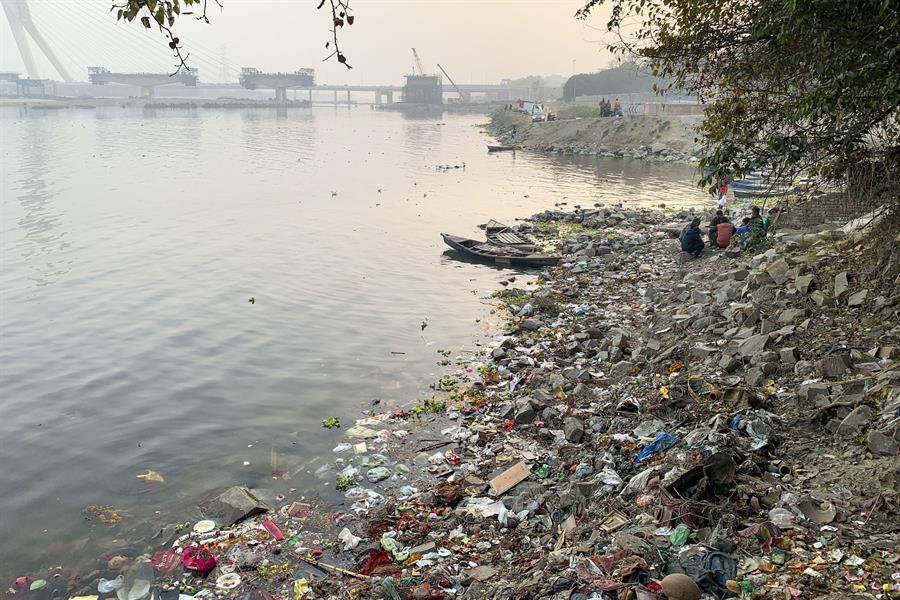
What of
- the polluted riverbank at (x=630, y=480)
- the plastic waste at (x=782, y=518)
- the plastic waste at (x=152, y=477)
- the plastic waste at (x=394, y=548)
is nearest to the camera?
the polluted riverbank at (x=630, y=480)

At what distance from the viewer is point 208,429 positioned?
10.6 metres

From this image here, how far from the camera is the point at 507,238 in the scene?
22.8 metres

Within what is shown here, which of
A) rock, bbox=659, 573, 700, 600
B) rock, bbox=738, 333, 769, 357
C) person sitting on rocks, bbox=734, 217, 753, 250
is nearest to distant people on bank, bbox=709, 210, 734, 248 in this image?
person sitting on rocks, bbox=734, 217, 753, 250

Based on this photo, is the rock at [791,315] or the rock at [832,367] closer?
the rock at [832,367]

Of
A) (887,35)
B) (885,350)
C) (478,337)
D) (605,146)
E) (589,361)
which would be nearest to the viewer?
(887,35)

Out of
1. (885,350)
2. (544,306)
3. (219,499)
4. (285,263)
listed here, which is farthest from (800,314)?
(285,263)

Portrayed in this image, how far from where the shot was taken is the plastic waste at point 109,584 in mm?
6867

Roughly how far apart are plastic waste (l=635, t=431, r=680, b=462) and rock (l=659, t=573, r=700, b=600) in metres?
2.49

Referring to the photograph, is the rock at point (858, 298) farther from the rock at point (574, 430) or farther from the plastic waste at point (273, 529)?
the plastic waste at point (273, 529)

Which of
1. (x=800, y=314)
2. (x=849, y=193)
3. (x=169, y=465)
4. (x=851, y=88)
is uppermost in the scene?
(x=851, y=88)

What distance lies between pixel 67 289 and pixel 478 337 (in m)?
12.1

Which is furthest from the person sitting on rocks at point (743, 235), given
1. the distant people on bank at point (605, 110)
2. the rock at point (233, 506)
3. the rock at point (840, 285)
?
the distant people on bank at point (605, 110)

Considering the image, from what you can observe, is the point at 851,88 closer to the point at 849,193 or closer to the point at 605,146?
the point at 849,193

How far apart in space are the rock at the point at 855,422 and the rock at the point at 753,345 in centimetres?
228
